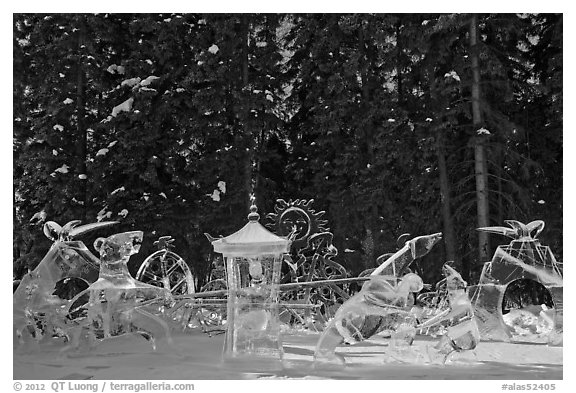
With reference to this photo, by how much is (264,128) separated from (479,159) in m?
3.84

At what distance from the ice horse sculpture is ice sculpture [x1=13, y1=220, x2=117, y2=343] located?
7.97 feet

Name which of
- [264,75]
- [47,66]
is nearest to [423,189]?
[264,75]

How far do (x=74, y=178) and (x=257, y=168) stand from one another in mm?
3190

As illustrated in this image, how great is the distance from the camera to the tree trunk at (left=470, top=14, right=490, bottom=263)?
1024 centimetres

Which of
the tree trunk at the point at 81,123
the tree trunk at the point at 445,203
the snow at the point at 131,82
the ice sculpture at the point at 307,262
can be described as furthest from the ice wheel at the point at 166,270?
the tree trunk at the point at 445,203

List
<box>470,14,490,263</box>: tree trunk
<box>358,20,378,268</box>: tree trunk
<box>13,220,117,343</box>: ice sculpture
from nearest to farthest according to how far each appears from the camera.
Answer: <box>13,220,117,343</box>: ice sculpture, <box>470,14,490,263</box>: tree trunk, <box>358,20,378,268</box>: tree trunk

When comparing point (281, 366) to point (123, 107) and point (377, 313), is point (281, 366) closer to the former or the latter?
point (377, 313)

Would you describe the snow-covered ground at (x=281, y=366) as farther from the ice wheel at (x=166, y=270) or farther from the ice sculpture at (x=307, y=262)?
the ice sculpture at (x=307, y=262)

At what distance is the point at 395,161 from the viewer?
37.6 ft

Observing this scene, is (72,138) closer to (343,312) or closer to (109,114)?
(109,114)

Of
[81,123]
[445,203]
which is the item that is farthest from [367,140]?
[81,123]

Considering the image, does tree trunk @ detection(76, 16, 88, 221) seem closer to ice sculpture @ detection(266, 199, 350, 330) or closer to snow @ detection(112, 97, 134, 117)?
snow @ detection(112, 97, 134, 117)

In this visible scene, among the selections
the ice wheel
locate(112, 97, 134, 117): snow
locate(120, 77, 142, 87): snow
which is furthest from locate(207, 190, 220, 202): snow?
the ice wheel

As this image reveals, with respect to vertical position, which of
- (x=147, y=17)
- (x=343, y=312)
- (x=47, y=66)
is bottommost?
(x=343, y=312)
